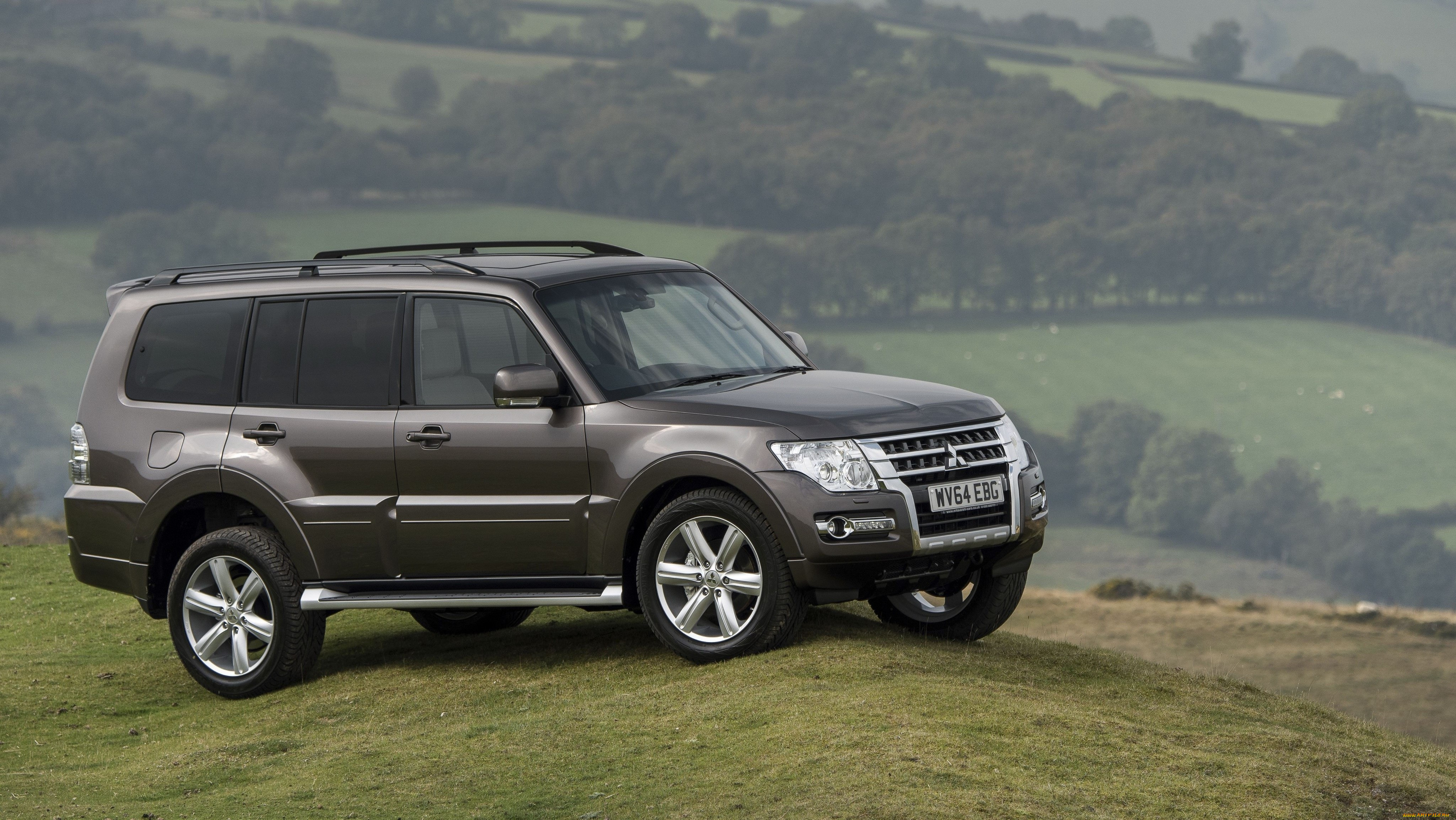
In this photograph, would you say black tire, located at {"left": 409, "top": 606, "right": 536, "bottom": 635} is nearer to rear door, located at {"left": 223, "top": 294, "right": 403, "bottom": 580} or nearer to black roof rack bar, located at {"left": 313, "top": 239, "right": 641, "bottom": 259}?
rear door, located at {"left": 223, "top": 294, "right": 403, "bottom": 580}

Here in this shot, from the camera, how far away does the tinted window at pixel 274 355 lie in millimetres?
8891

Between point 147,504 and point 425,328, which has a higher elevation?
point 425,328

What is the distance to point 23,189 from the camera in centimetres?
19162

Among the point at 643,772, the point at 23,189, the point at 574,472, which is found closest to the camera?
the point at 643,772

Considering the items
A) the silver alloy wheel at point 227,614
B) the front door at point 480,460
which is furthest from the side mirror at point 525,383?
the silver alloy wheel at point 227,614

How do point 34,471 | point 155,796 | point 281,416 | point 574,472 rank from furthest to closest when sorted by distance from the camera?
point 34,471 < point 281,416 < point 574,472 < point 155,796

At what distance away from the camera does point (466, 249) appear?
9898 millimetres

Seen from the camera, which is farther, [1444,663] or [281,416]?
[1444,663]

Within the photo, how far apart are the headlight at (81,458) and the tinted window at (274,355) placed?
1.20m

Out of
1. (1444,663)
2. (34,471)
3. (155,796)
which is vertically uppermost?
(155,796)

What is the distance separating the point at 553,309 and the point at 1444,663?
23.2 m

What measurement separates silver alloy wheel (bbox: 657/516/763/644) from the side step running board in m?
0.31

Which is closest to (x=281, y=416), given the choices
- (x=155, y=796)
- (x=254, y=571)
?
(x=254, y=571)

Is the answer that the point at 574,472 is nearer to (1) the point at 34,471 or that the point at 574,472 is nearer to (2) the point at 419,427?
(2) the point at 419,427
